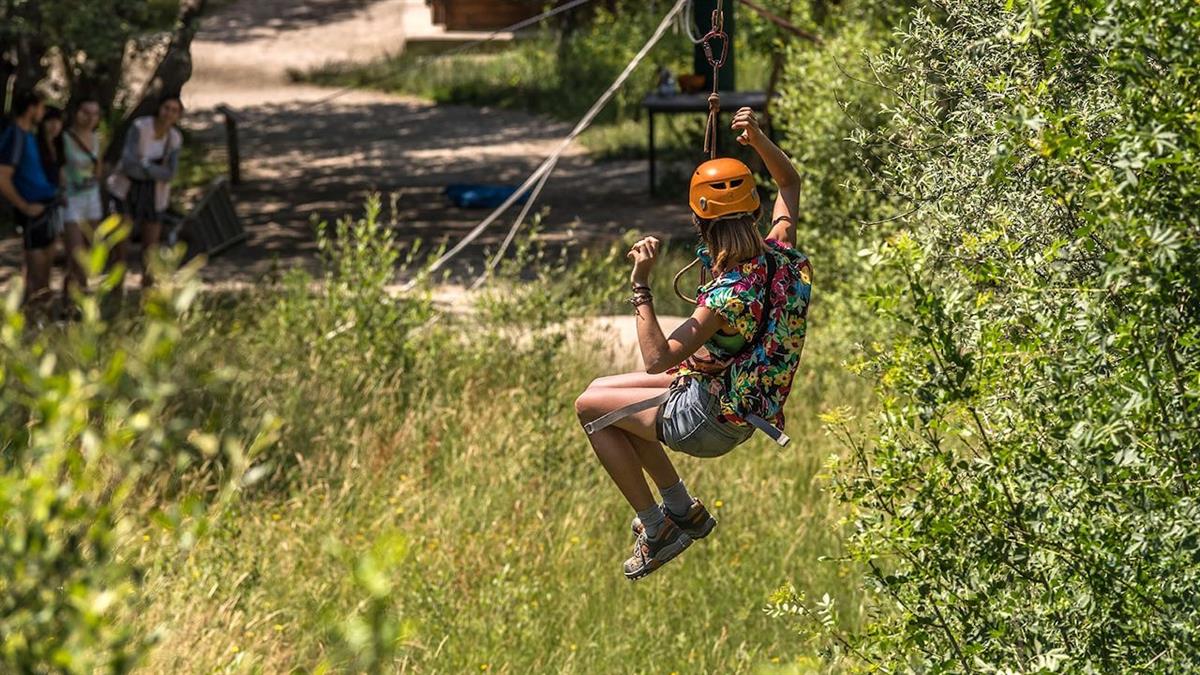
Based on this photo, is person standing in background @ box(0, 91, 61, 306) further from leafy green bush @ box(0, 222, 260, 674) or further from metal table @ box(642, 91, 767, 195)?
leafy green bush @ box(0, 222, 260, 674)

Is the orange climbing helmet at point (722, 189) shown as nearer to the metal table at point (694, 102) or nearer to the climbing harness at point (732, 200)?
the climbing harness at point (732, 200)

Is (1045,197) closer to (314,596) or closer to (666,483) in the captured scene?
(666,483)

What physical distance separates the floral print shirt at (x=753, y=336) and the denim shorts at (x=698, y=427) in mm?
26

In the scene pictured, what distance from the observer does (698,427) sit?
199 inches

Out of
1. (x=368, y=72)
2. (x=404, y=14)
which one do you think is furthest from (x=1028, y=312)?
(x=404, y=14)

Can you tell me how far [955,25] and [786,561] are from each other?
3105 mm

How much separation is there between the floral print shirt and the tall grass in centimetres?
111

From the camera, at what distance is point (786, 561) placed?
299 inches

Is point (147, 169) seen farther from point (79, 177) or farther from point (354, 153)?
point (354, 153)

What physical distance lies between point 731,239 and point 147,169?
7.91 meters

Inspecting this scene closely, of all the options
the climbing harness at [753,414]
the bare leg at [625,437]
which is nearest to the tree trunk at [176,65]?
the bare leg at [625,437]

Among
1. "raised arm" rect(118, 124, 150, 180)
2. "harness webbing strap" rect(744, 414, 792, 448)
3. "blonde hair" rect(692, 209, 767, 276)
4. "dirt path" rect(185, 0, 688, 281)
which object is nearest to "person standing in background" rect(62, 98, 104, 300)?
"raised arm" rect(118, 124, 150, 180)

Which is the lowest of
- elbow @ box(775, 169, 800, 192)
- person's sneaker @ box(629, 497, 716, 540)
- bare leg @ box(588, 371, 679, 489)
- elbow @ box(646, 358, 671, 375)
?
person's sneaker @ box(629, 497, 716, 540)

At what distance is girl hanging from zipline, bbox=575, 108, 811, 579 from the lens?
4.96 m
